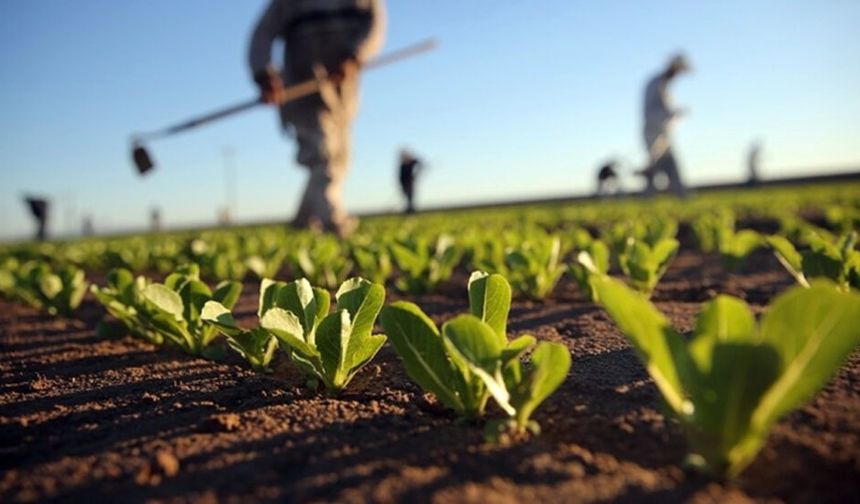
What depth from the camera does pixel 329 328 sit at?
4.14 feet

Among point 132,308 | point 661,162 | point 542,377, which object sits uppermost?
point 661,162

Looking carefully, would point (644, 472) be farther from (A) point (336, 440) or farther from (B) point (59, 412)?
(B) point (59, 412)

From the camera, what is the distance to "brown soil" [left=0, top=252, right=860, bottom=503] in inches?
34.9

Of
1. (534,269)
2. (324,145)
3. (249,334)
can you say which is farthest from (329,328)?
(324,145)

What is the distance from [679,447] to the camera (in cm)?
100

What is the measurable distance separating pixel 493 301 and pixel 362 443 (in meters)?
0.44

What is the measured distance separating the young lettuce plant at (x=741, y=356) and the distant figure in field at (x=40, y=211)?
57.8ft

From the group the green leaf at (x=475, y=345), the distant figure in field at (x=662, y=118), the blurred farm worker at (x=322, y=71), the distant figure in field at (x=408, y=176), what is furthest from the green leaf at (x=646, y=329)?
the distant figure in field at (x=662, y=118)

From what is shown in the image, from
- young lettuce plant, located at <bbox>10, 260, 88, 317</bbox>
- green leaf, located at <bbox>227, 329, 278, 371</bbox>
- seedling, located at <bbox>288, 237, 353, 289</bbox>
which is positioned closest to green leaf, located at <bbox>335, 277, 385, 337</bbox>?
green leaf, located at <bbox>227, 329, 278, 371</bbox>

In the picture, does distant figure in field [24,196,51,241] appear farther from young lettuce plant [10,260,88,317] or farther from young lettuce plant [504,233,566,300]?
young lettuce plant [504,233,566,300]

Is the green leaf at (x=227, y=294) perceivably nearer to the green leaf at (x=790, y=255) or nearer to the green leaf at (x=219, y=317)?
the green leaf at (x=219, y=317)

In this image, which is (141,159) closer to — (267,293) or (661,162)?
(267,293)

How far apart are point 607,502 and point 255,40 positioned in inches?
317

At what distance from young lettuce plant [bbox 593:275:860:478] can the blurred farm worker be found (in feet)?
23.6
